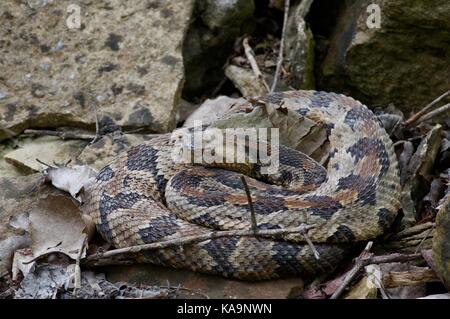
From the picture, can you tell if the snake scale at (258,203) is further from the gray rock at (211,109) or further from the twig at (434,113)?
the gray rock at (211,109)

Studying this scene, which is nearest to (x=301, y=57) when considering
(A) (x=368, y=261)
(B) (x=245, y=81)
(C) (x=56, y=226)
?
(B) (x=245, y=81)

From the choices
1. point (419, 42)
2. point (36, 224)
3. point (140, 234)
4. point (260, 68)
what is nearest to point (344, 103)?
point (419, 42)

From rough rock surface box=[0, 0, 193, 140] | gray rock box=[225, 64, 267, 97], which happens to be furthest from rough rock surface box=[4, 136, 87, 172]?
gray rock box=[225, 64, 267, 97]

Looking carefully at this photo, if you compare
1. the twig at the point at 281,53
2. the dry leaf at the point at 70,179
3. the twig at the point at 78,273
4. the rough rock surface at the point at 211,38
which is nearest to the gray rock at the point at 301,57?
the twig at the point at 281,53

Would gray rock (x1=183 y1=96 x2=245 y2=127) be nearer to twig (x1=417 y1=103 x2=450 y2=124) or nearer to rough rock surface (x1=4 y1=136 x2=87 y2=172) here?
rough rock surface (x1=4 y1=136 x2=87 y2=172)

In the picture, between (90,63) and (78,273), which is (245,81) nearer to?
(90,63)
